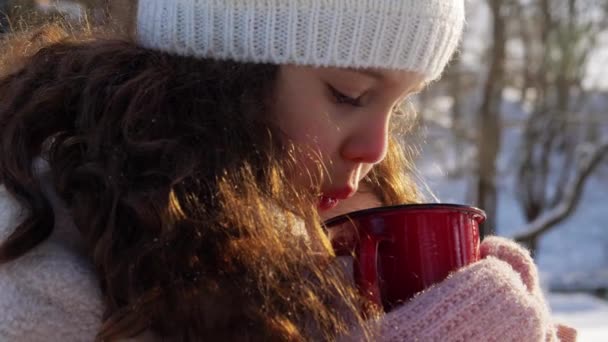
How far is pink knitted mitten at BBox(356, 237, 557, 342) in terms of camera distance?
1043mm

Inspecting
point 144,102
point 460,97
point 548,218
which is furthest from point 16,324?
point 460,97

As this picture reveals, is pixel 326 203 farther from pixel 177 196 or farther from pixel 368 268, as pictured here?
pixel 177 196

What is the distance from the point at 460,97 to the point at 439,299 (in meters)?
9.44

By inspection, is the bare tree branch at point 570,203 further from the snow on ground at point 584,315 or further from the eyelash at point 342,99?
the eyelash at point 342,99

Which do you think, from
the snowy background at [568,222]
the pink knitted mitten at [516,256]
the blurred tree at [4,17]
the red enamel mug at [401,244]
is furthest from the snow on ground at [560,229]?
the red enamel mug at [401,244]

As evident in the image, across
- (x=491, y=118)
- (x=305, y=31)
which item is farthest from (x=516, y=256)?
(x=491, y=118)

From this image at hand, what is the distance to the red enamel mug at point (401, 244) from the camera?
1151mm

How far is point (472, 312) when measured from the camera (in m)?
1.06

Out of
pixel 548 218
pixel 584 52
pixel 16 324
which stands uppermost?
pixel 16 324

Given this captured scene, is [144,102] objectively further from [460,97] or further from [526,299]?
[460,97]

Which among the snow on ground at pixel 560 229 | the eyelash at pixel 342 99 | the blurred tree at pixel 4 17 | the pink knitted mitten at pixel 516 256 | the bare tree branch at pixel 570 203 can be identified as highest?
the eyelash at pixel 342 99

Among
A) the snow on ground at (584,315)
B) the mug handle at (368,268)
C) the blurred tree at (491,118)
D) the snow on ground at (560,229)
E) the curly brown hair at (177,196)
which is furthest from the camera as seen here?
the blurred tree at (491,118)

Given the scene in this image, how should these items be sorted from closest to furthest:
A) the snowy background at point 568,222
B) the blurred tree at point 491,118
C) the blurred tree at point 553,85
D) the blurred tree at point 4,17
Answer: the blurred tree at point 4,17
the snowy background at point 568,222
the blurred tree at point 491,118
the blurred tree at point 553,85

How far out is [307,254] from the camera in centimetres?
109
